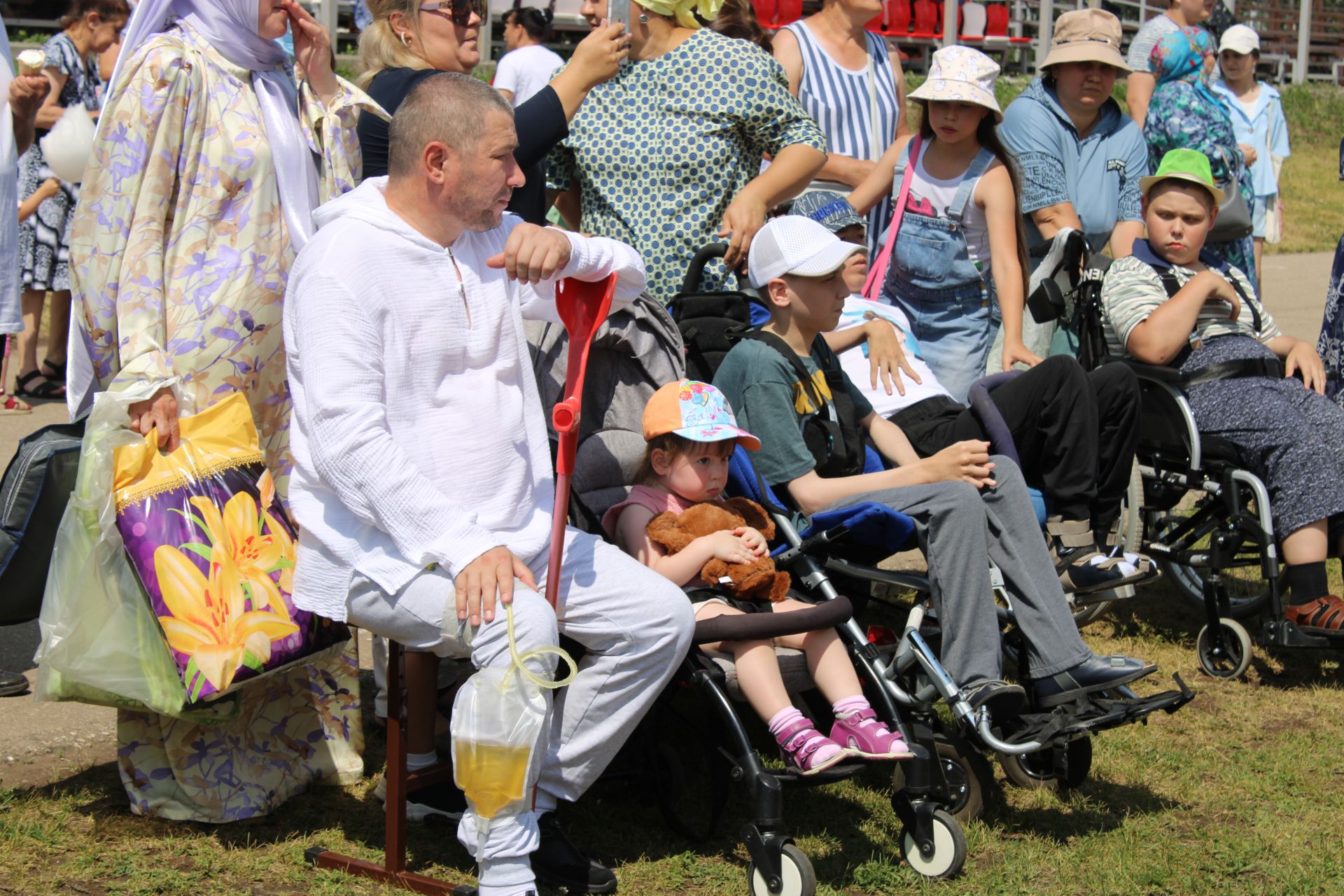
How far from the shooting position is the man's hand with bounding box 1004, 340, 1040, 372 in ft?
16.9

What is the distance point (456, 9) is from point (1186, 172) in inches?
110

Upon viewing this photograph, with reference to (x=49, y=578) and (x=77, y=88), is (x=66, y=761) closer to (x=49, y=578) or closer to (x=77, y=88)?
(x=49, y=578)

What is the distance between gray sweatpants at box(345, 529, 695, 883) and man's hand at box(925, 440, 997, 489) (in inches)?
38.8

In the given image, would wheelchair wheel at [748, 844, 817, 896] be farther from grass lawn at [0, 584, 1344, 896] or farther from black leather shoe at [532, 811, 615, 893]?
black leather shoe at [532, 811, 615, 893]

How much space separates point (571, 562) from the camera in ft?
11.1

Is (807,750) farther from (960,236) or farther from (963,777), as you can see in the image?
(960,236)

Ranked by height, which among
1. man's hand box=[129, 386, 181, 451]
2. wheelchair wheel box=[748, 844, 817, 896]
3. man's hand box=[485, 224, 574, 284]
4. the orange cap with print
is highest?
man's hand box=[485, 224, 574, 284]

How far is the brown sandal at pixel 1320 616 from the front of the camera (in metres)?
4.89

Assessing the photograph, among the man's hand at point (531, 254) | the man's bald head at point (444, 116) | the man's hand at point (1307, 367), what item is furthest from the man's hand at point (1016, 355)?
the man's bald head at point (444, 116)

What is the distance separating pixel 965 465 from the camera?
3963mm

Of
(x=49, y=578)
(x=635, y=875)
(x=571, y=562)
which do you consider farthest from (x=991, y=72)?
(x=49, y=578)

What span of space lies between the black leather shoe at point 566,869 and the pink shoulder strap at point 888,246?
257 cm

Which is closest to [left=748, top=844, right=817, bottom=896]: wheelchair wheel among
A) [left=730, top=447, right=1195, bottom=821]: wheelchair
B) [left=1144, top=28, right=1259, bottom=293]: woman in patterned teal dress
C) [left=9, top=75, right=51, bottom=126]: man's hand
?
[left=730, top=447, right=1195, bottom=821]: wheelchair

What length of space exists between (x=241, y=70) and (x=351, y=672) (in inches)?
61.9
